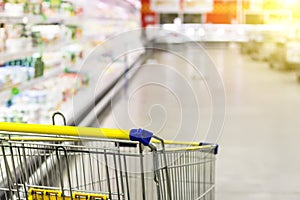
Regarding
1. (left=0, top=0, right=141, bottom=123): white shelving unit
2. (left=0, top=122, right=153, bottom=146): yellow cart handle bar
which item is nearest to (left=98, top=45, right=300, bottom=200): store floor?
(left=0, top=122, right=153, bottom=146): yellow cart handle bar

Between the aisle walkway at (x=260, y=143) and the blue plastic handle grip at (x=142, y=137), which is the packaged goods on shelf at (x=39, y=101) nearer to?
the aisle walkway at (x=260, y=143)

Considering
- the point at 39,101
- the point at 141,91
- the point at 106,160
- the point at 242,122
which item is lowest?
the point at 242,122

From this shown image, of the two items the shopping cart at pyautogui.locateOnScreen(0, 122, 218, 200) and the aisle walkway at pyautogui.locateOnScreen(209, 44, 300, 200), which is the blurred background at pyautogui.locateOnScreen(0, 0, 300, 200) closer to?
the aisle walkway at pyautogui.locateOnScreen(209, 44, 300, 200)

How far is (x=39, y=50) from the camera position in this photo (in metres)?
4.95

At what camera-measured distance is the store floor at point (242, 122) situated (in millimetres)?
3664

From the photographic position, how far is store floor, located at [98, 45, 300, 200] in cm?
366

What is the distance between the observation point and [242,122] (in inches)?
245

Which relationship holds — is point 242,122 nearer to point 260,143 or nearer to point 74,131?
point 260,143

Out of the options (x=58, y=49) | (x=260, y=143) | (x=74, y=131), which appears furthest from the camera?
(x=58, y=49)

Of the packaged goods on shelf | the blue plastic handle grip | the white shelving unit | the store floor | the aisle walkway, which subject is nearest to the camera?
the blue plastic handle grip

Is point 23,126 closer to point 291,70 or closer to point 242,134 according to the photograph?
point 242,134

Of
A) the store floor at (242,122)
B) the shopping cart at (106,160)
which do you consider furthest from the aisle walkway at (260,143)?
the shopping cart at (106,160)

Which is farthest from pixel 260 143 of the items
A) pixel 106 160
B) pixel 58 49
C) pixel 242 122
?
pixel 106 160

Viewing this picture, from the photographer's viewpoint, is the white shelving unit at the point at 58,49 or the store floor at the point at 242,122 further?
the white shelving unit at the point at 58,49
